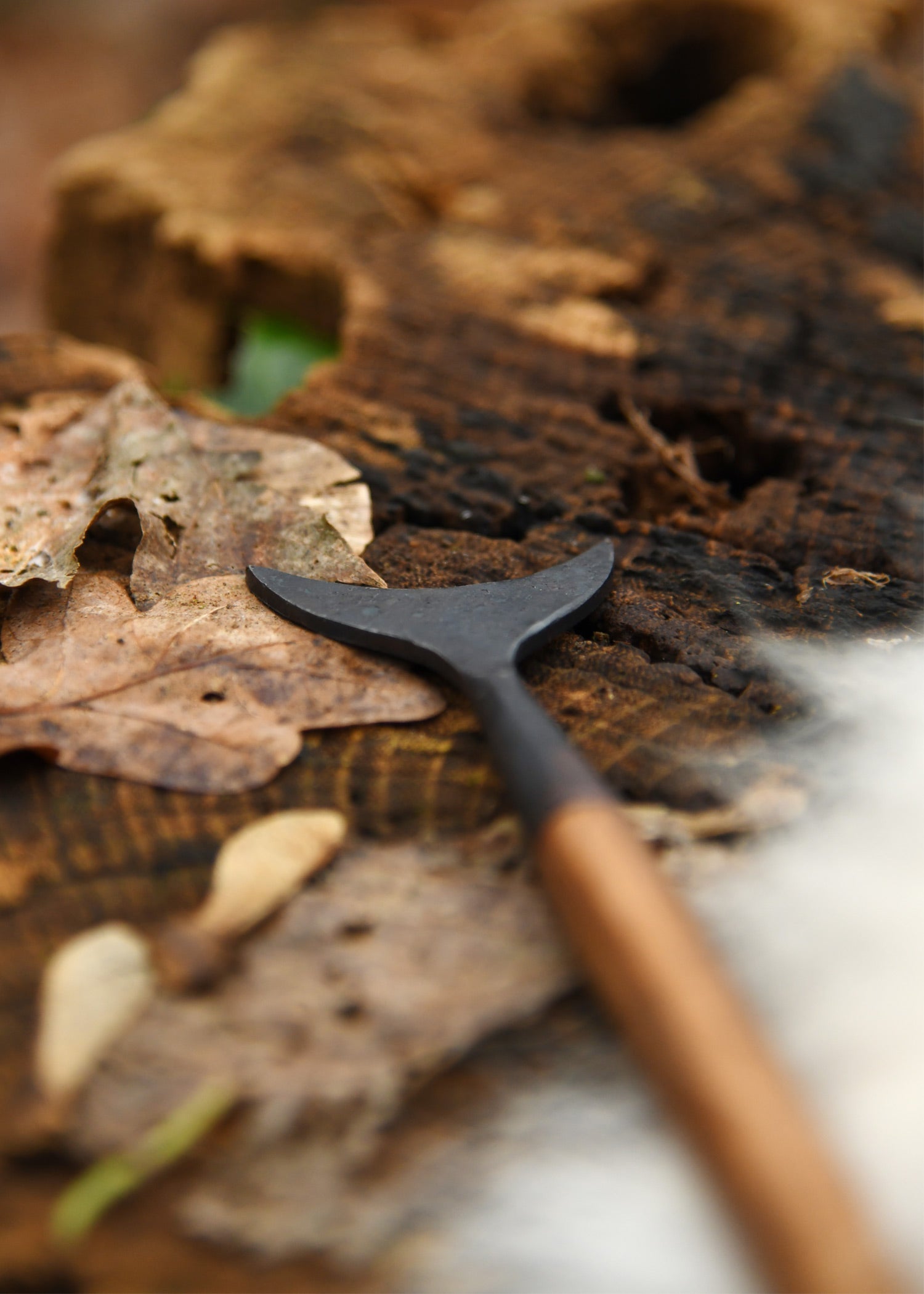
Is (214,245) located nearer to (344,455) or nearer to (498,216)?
(498,216)

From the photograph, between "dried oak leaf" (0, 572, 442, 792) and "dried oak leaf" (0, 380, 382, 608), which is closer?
"dried oak leaf" (0, 572, 442, 792)

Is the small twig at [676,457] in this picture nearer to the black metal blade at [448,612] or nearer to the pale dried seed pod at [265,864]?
the black metal blade at [448,612]

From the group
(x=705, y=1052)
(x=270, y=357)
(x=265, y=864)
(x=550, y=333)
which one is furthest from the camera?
(x=270, y=357)

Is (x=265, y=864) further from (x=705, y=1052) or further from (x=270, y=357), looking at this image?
(x=270, y=357)

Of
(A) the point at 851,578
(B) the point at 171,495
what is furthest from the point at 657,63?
(B) the point at 171,495

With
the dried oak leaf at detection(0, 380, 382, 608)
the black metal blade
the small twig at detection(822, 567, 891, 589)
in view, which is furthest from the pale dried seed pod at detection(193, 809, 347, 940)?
the small twig at detection(822, 567, 891, 589)

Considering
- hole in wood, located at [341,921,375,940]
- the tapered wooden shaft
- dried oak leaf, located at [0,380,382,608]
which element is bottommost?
hole in wood, located at [341,921,375,940]

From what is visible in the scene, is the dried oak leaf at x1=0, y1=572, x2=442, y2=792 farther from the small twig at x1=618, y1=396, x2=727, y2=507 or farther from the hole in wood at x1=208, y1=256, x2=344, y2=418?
the hole in wood at x1=208, y1=256, x2=344, y2=418
